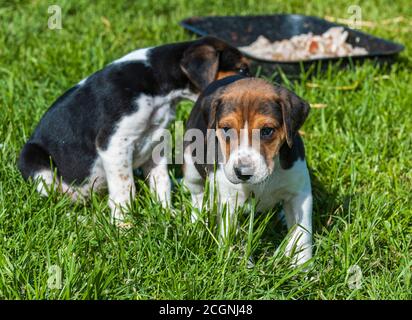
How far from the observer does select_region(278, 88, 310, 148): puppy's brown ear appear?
4.33 m

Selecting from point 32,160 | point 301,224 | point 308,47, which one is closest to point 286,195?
point 301,224

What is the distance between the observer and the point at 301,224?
466 centimetres

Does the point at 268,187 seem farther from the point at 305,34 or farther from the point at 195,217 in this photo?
the point at 305,34

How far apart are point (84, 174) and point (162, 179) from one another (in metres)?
0.61

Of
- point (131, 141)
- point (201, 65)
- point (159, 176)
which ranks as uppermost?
point (201, 65)

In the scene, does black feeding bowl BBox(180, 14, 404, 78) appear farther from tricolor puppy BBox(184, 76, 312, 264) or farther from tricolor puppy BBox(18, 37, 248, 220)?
tricolor puppy BBox(184, 76, 312, 264)

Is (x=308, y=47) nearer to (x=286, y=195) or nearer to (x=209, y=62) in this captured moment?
(x=209, y=62)

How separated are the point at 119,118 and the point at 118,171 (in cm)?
39

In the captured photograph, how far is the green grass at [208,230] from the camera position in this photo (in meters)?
4.14

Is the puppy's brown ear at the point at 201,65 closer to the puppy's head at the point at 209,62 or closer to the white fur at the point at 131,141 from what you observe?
the puppy's head at the point at 209,62

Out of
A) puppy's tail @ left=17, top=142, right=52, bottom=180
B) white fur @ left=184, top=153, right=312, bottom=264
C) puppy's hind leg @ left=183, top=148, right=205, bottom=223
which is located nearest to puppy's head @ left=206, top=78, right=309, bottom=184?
white fur @ left=184, top=153, right=312, bottom=264
